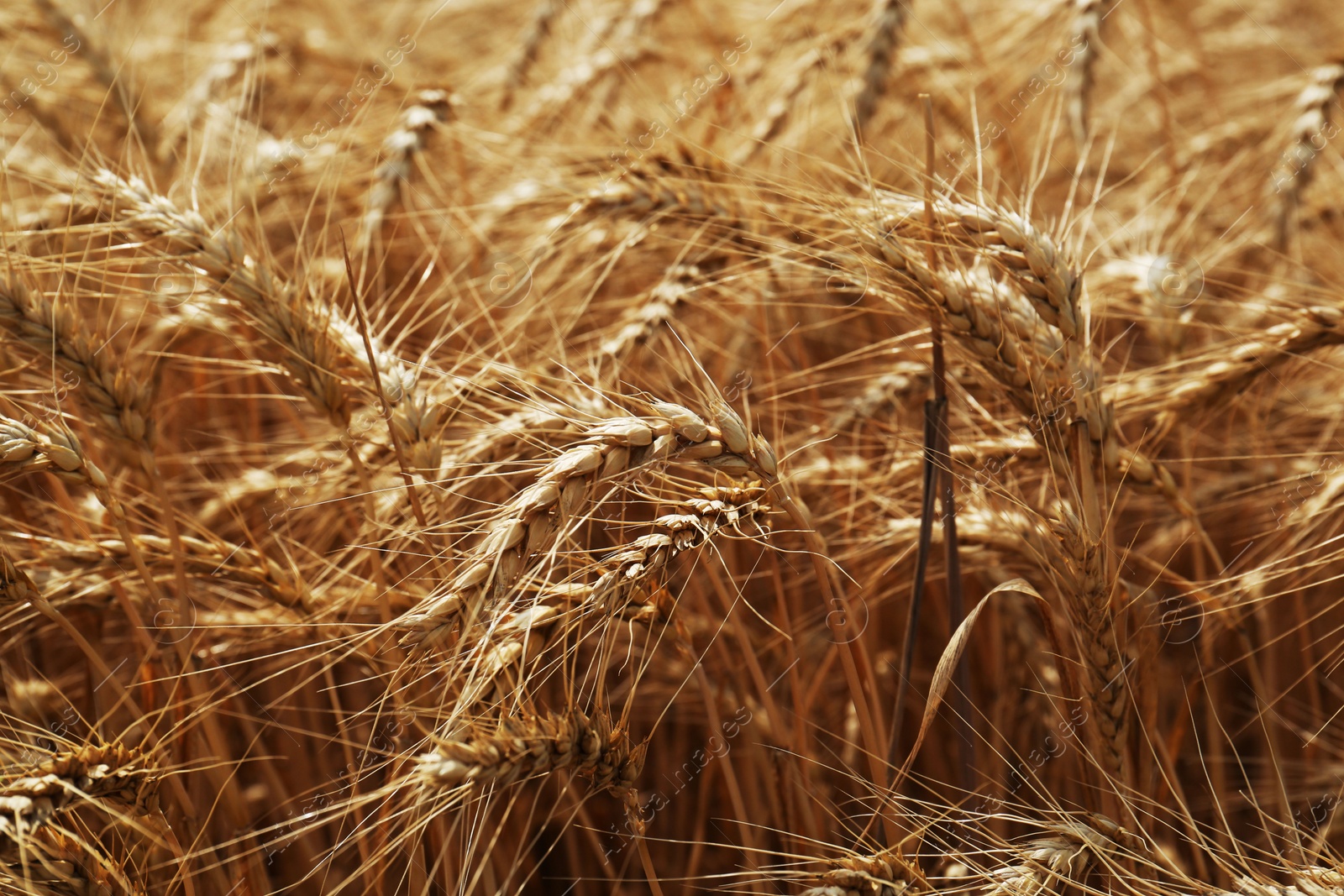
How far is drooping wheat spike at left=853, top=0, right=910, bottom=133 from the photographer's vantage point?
190cm

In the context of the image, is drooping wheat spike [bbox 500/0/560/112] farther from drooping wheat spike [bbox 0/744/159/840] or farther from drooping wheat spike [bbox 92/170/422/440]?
drooping wheat spike [bbox 0/744/159/840]

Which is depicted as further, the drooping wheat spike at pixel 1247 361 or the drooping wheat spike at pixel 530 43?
the drooping wheat spike at pixel 530 43

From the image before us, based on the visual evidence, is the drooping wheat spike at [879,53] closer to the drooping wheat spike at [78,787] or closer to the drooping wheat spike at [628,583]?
the drooping wheat spike at [628,583]

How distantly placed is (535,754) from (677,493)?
0.37 metres

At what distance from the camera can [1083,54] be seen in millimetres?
1862

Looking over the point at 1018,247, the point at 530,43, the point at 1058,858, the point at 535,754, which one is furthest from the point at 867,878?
the point at 530,43

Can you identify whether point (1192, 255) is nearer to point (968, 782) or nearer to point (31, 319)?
point (968, 782)

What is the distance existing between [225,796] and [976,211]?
3.96ft

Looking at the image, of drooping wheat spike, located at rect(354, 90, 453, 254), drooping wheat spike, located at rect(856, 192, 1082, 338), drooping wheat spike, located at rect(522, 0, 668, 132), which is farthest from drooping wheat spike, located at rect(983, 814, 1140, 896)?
drooping wheat spike, located at rect(522, 0, 668, 132)

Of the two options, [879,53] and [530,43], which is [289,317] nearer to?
[879,53]

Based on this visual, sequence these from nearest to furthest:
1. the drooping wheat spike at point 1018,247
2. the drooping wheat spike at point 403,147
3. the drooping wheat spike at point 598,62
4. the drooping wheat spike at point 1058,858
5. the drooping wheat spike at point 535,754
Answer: the drooping wheat spike at point 535,754 → the drooping wheat spike at point 1058,858 → the drooping wheat spike at point 1018,247 → the drooping wheat spike at point 403,147 → the drooping wheat spike at point 598,62

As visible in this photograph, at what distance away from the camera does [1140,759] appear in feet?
4.20

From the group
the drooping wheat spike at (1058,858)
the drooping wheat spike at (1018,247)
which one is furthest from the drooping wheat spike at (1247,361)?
the drooping wheat spike at (1058,858)

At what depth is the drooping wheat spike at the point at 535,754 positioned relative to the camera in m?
0.88
